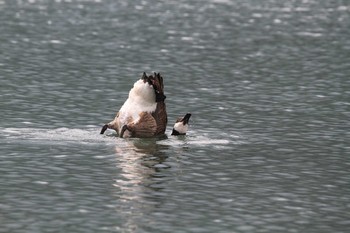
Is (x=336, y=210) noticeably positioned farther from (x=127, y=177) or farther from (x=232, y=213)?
(x=127, y=177)

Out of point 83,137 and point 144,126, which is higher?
point 144,126

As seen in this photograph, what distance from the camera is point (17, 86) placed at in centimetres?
3641

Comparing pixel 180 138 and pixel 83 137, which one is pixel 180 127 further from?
pixel 83 137

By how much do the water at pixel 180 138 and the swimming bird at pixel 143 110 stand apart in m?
0.30

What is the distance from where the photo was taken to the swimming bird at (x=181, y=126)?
26.9m

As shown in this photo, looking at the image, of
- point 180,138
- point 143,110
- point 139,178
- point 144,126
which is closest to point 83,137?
point 144,126

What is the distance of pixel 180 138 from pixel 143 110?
160cm

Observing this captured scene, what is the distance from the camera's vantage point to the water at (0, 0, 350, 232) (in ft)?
65.3

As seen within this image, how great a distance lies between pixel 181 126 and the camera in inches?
1065

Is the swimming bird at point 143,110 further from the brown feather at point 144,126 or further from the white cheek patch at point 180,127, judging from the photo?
the white cheek patch at point 180,127

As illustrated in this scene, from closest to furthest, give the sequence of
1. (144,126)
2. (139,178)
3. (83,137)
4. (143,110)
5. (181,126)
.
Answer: (139,178) < (143,110) < (144,126) < (181,126) < (83,137)

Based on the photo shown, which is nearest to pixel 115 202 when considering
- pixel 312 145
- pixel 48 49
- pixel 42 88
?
pixel 312 145

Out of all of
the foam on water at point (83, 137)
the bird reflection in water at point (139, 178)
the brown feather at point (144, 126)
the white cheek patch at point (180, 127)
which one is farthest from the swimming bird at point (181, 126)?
the brown feather at point (144, 126)

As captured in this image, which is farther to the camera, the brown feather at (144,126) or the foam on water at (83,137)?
the foam on water at (83,137)
